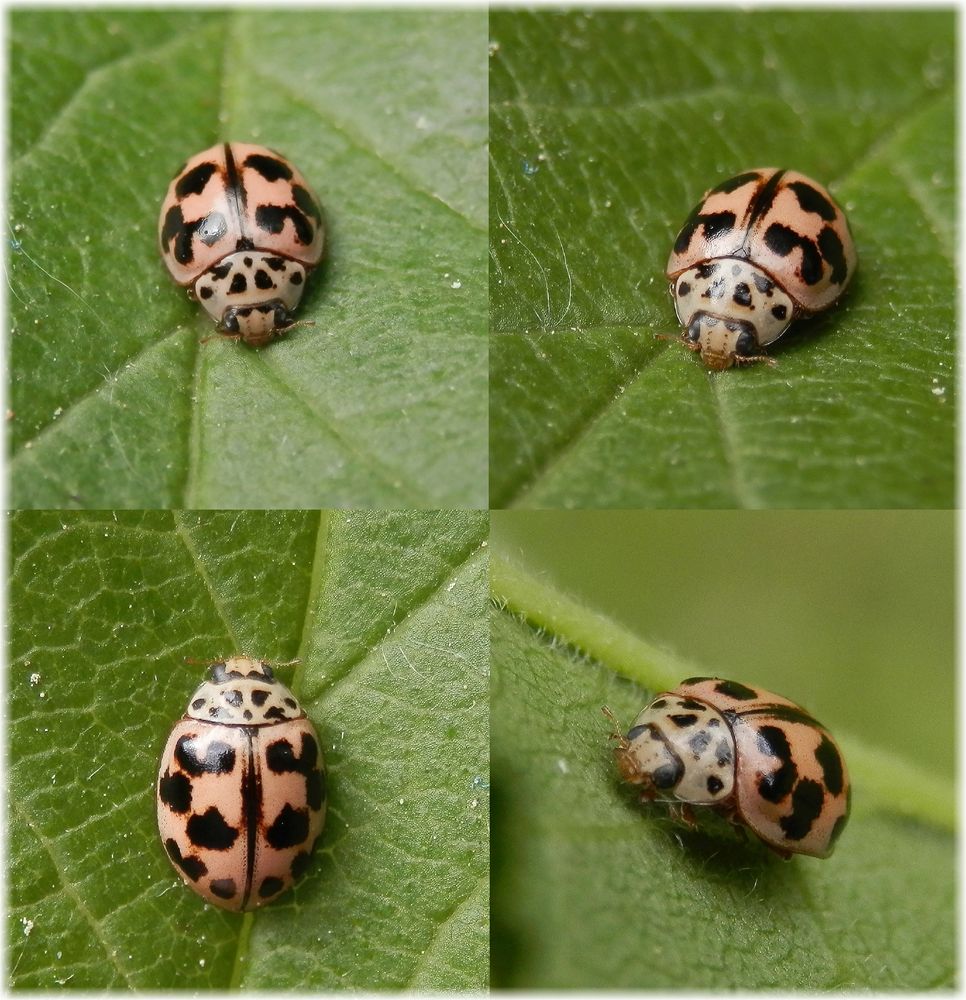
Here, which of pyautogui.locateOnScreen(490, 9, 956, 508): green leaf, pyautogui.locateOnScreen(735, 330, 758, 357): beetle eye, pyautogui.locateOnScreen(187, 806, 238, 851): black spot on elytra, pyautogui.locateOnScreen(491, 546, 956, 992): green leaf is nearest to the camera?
pyautogui.locateOnScreen(491, 546, 956, 992): green leaf

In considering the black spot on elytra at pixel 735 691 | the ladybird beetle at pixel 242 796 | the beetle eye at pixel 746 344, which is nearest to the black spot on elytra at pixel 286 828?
the ladybird beetle at pixel 242 796

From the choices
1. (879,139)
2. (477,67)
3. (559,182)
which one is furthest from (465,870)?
(879,139)

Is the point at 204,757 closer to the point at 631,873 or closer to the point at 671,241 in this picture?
the point at 631,873

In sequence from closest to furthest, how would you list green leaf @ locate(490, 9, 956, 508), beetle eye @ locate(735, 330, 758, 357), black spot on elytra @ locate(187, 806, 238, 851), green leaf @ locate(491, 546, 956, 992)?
1. green leaf @ locate(491, 546, 956, 992)
2. green leaf @ locate(490, 9, 956, 508)
3. black spot on elytra @ locate(187, 806, 238, 851)
4. beetle eye @ locate(735, 330, 758, 357)

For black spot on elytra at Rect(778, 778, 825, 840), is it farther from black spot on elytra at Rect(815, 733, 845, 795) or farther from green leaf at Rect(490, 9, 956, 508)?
green leaf at Rect(490, 9, 956, 508)

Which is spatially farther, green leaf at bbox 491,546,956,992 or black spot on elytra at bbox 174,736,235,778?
black spot on elytra at bbox 174,736,235,778

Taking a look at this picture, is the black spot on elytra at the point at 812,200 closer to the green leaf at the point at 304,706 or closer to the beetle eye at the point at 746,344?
the beetle eye at the point at 746,344

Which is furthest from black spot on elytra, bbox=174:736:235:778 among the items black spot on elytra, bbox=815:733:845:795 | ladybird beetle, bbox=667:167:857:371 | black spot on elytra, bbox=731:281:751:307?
black spot on elytra, bbox=731:281:751:307
